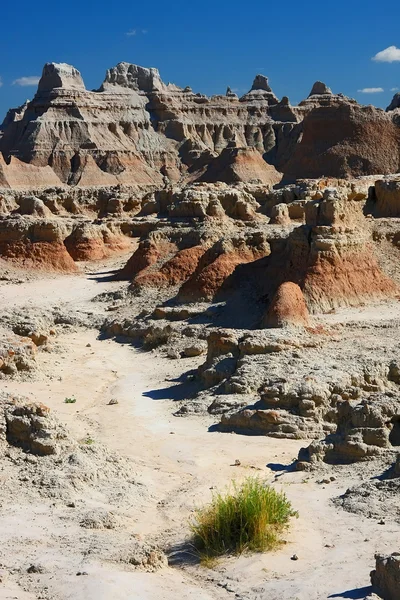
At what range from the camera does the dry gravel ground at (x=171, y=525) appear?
8773 mm

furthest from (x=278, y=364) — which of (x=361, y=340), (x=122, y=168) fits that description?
(x=122, y=168)

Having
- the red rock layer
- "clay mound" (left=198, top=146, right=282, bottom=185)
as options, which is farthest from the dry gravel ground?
"clay mound" (left=198, top=146, right=282, bottom=185)

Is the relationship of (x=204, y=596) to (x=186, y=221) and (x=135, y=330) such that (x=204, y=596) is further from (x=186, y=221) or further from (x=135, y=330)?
(x=186, y=221)

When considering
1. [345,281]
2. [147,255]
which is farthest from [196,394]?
[147,255]

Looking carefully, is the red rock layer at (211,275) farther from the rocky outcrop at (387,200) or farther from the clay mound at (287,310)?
the rocky outcrop at (387,200)

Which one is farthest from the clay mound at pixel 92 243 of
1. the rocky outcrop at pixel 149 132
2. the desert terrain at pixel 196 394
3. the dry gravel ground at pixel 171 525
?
the dry gravel ground at pixel 171 525

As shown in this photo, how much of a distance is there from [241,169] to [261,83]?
183 ft

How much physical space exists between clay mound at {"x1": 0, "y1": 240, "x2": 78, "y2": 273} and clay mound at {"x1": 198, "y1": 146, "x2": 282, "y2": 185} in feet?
112

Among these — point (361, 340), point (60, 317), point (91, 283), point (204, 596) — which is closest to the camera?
point (204, 596)

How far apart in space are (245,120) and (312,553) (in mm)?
110890

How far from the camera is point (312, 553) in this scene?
959 cm

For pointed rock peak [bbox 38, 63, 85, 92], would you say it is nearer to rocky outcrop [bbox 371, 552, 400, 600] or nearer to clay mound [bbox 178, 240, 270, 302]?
clay mound [bbox 178, 240, 270, 302]

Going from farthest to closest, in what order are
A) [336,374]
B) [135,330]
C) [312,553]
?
[135,330]
[336,374]
[312,553]

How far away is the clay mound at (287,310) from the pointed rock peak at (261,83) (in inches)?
4212
